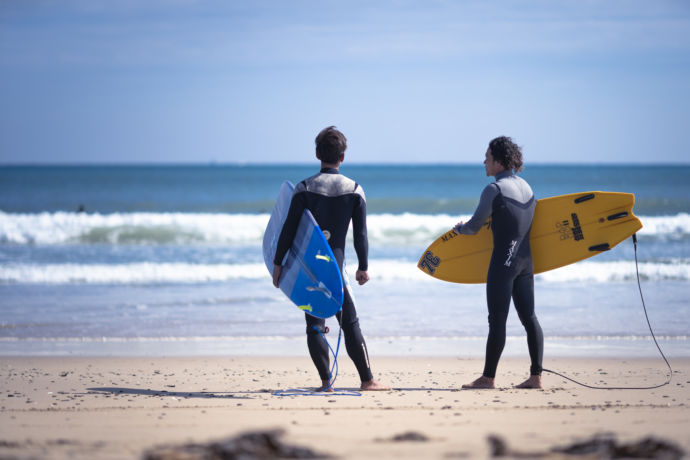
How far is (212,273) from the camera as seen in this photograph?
9.97 m

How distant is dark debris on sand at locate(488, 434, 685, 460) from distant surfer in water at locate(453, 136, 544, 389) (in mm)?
1327

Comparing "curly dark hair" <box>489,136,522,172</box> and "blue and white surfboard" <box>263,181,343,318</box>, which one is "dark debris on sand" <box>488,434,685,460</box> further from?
"curly dark hair" <box>489,136,522,172</box>

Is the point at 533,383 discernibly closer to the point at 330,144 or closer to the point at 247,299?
the point at 330,144

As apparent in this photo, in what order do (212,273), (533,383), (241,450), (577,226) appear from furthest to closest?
1. (212,273)
2. (577,226)
3. (533,383)
4. (241,450)

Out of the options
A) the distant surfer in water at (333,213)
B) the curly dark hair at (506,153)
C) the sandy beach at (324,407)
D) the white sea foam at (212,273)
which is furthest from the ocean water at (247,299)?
the curly dark hair at (506,153)

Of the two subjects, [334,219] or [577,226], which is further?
[577,226]

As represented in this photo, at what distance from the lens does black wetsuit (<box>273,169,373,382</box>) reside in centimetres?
377

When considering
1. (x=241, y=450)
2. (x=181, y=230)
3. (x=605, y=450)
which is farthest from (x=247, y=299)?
(x=181, y=230)

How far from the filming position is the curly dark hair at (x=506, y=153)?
12.9 feet

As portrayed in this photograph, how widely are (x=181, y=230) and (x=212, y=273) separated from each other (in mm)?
6560

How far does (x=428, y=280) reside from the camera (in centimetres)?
933

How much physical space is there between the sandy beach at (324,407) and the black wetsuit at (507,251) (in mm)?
407

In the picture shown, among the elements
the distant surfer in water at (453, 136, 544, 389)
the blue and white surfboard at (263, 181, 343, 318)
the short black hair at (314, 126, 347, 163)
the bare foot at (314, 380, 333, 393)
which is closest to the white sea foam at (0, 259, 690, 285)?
the distant surfer in water at (453, 136, 544, 389)

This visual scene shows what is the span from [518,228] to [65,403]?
2.69 m
